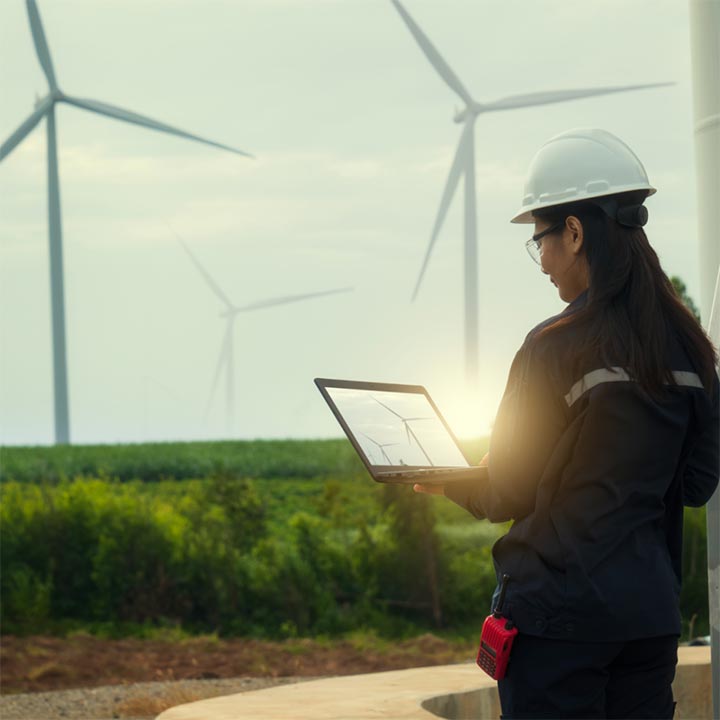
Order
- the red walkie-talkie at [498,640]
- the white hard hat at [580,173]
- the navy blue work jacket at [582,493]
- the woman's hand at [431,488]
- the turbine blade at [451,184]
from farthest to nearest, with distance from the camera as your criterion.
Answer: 1. the turbine blade at [451,184]
2. the woman's hand at [431,488]
3. the white hard hat at [580,173]
4. the red walkie-talkie at [498,640]
5. the navy blue work jacket at [582,493]

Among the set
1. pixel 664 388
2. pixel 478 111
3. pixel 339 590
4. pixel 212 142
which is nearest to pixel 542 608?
pixel 664 388

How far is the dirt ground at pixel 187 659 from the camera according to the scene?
1537 centimetres

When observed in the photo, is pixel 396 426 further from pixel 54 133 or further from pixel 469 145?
pixel 54 133

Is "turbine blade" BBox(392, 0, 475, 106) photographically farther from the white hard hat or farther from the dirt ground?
the white hard hat

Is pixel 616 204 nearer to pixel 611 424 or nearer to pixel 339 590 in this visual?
pixel 611 424

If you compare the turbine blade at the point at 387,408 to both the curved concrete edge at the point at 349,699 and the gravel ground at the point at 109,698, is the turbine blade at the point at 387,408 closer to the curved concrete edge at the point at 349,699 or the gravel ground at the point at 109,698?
the curved concrete edge at the point at 349,699

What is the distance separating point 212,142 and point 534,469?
1069 inches

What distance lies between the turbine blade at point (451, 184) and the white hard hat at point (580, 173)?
20.0m

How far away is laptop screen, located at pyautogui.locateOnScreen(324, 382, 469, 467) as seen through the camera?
14.9 ft

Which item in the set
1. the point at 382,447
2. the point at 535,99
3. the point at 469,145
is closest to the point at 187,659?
the point at 382,447

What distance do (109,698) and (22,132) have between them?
1739 centimetres

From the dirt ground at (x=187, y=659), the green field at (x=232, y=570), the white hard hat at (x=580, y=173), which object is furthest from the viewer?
the green field at (x=232, y=570)

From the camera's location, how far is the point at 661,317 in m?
4.18

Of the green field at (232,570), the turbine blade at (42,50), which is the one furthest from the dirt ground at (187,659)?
the turbine blade at (42,50)
